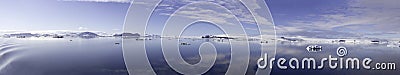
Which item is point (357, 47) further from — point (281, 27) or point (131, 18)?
point (131, 18)

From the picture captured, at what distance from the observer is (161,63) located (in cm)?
290

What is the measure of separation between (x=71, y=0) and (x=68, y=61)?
0.33 m

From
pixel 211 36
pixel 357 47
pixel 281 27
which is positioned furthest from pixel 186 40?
pixel 357 47

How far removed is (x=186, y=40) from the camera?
2.87m

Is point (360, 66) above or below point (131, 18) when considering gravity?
below

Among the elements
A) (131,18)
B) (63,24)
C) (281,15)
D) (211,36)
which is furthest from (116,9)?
(281,15)

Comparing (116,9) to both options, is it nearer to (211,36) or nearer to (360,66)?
(211,36)

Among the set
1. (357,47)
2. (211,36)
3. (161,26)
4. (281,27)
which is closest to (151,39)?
(161,26)

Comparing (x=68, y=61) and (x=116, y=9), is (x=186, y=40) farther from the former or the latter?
(x=68, y=61)

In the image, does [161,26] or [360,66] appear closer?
[161,26]

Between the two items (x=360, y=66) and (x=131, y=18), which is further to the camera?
(x=360, y=66)

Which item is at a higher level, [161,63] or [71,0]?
[71,0]

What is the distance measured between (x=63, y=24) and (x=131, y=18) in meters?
0.37

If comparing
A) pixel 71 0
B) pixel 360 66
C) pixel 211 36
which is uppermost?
pixel 71 0
